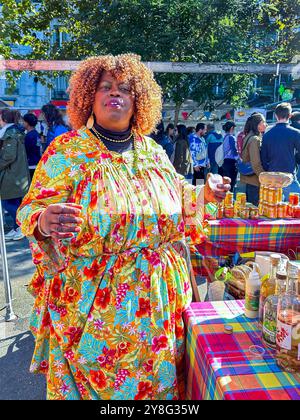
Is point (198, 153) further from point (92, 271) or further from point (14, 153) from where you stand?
point (92, 271)

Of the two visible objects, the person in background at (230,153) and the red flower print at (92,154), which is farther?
the person in background at (230,153)

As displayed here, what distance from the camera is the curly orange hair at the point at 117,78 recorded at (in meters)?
1.89

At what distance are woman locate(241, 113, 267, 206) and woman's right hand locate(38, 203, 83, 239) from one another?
4310 mm

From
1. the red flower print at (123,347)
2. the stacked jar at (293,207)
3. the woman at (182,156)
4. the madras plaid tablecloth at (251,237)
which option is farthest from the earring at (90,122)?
the woman at (182,156)

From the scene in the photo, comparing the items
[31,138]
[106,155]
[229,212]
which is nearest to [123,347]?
[106,155]

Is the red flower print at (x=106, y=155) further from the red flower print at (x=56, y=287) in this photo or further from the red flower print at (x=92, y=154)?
the red flower print at (x=56, y=287)

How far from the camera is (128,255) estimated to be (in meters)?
1.65

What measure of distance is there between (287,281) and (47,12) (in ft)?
44.7

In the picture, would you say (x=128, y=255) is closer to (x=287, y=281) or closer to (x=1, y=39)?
(x=287, y=281)

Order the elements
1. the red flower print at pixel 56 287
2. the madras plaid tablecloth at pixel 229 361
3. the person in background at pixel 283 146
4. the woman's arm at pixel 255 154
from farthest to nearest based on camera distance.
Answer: the woman's arm at pixel 255 154, the person in background at pixel 283 146, the red flower print at pixel 56 287, the madras plaid tablecloth at pixel 229 361

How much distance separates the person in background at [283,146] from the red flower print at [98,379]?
399 cm

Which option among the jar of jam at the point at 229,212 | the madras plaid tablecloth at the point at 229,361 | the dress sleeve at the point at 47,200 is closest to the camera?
the madras plaid tablecloth at the point at 229,361

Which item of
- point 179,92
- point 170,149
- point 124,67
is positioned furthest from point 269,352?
point 179,92

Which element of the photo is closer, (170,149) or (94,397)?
(94,397)
